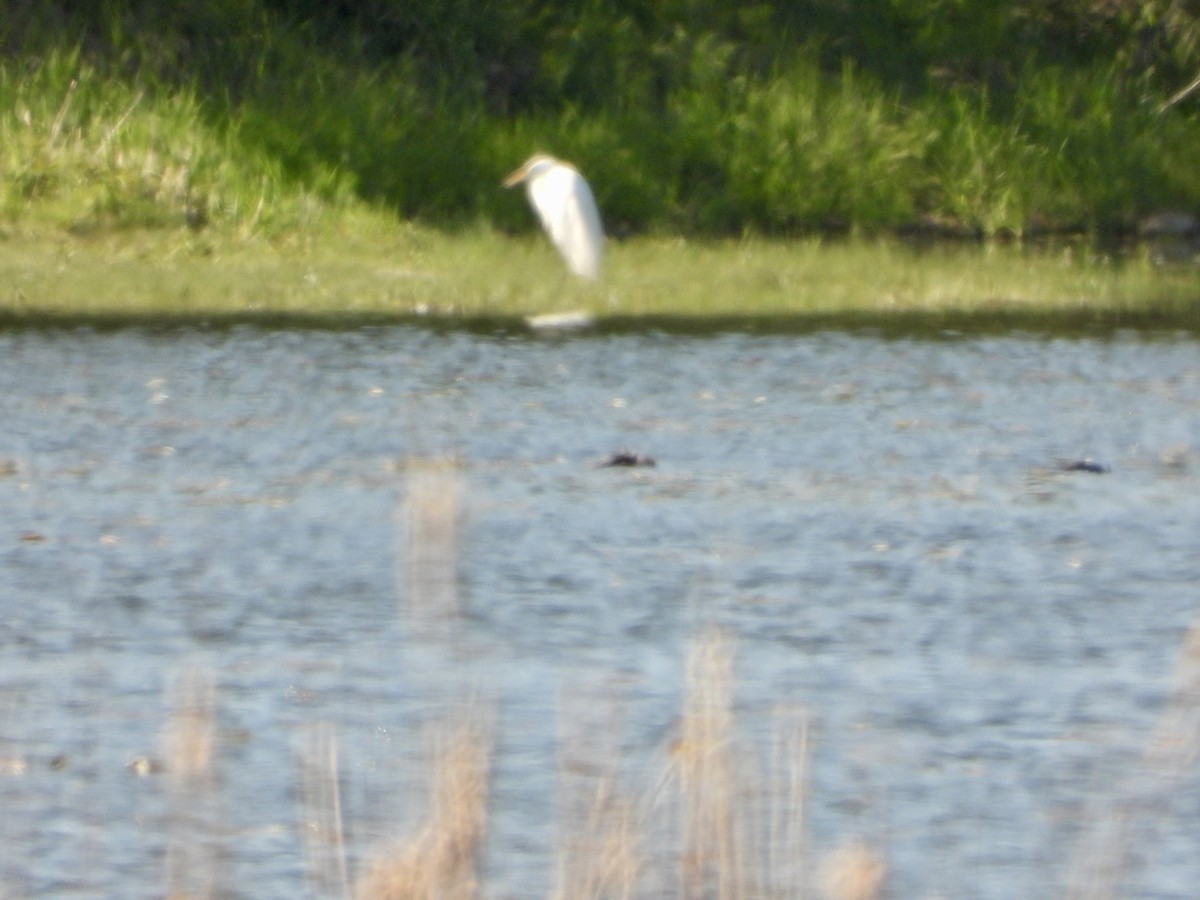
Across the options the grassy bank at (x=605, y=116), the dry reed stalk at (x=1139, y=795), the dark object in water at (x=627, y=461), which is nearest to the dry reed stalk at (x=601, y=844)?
the dry reed stalk at (x=1139, y=795)

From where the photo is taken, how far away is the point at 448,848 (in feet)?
12.7

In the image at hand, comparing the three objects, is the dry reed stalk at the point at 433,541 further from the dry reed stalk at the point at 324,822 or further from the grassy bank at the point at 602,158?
the grassy bank at the point at 602,158

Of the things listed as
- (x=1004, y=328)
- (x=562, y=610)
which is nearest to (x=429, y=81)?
(x=1004, y=328)

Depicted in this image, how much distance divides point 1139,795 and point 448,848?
5.51 ft

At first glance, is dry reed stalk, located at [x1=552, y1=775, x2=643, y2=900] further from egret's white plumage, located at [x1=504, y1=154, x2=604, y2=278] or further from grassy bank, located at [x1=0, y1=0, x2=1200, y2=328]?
egret's white plumage, located at [x1=504, y1=154, x2=604, y2=278]

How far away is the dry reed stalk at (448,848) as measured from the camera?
3771 mm

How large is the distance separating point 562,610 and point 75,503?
2258mm

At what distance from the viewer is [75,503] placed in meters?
8.62

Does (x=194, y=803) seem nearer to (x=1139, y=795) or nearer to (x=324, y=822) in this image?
(x=324, y=822)

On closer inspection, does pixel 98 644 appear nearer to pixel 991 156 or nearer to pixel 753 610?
pixel 753 610

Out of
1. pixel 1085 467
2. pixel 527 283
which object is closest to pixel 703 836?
pixel 1085 467

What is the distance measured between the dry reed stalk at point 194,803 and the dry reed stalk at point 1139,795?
1.31 meters

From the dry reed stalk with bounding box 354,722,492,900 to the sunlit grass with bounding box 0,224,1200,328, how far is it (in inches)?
404

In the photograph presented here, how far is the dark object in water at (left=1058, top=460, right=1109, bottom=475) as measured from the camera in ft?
31.2
